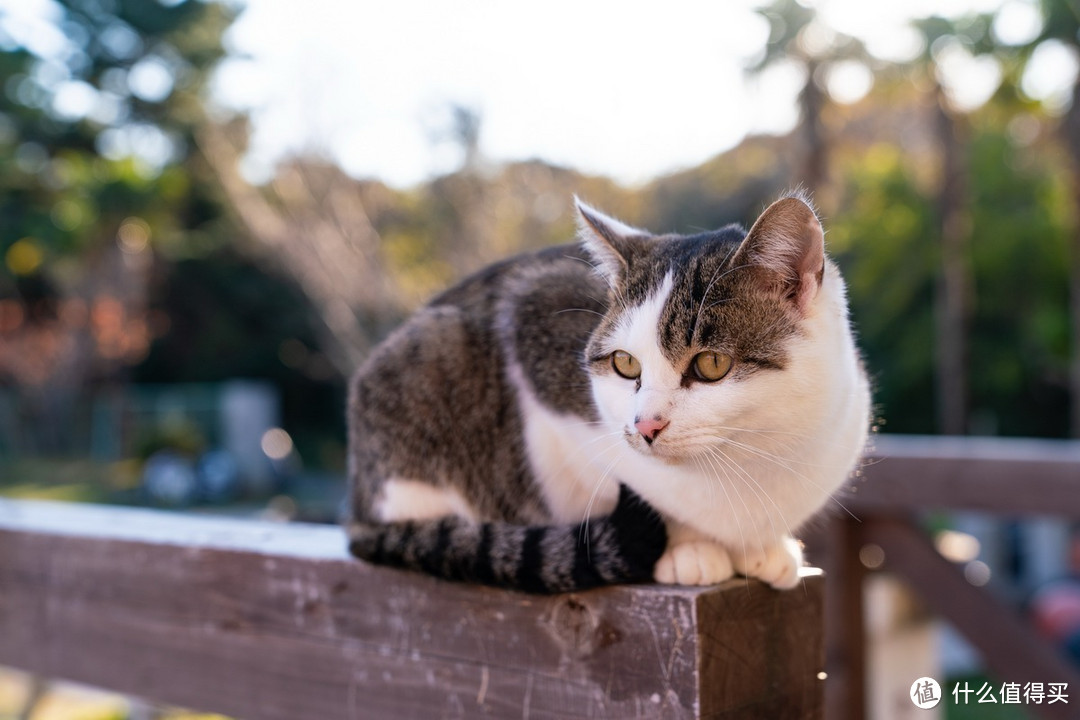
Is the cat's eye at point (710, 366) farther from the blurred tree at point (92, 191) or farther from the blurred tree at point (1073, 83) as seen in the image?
the blurred tree at point (92, 191)

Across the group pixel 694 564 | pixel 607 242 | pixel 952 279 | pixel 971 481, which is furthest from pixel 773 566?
pixel 952 279

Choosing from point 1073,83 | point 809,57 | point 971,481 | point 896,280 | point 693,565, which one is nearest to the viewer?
point 693,565

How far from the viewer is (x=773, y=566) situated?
1.15 metres

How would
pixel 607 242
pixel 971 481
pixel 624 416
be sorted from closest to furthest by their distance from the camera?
pixel 624 416 < pixel 607 242 < pixel 971 481

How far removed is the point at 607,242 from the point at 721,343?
26cm

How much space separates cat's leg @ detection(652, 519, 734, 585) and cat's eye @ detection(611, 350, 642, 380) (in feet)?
0.75

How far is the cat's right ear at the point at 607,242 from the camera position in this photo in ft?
4.50

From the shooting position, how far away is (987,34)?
10336mm

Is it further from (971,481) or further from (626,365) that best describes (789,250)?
(971,481)

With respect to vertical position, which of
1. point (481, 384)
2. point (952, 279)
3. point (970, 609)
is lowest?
point (970, 609)

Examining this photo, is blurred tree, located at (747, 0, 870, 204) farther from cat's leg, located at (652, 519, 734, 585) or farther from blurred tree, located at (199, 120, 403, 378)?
cat's leg, located at (652, 519, 734, 585)

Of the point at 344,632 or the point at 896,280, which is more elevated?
the point at 896,280

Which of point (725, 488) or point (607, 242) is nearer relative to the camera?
point (725, 488)

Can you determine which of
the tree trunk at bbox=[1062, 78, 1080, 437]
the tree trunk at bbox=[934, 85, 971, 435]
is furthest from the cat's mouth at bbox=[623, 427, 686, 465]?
the tree trunk at bbox=[934, 85, 971, 435]
